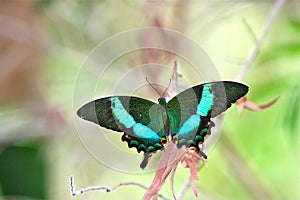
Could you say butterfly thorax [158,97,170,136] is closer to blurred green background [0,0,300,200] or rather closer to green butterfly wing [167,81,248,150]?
green butterfly wing [167,81,248,150]

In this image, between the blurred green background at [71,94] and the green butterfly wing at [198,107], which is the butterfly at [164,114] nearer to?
the green butterfly wing at [198,107]

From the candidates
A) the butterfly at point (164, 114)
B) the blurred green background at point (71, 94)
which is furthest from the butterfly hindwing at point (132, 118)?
the blurred green background at point (71, 94)

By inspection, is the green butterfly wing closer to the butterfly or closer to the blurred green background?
the butterfly

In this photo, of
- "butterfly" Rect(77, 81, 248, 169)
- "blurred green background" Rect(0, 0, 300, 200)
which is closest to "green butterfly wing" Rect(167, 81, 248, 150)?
"butterfly" Rect(77, 81, 248, 169)

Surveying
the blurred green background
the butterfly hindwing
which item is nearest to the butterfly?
the butterfly hindwing

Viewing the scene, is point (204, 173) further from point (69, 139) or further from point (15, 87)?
point (15, 87)

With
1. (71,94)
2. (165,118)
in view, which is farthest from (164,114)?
(71,94)

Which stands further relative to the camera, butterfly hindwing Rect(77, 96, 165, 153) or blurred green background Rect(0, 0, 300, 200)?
blurred green background Rect(0, 0, 300, 200)

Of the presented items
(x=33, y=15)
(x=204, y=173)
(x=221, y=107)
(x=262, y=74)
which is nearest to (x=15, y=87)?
(x=33, y=15)
